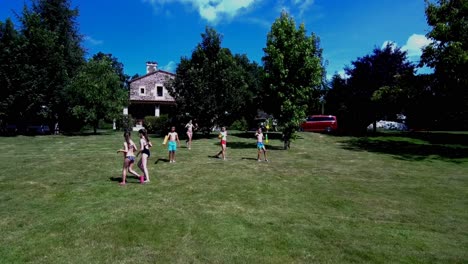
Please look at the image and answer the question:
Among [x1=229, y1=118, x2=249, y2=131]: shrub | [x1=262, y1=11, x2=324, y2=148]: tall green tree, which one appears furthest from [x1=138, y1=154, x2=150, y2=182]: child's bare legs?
[x1=229, y1=118, x2=249, y2=131]: shrub

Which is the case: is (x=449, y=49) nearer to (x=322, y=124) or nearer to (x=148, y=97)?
(x=322, y=124)

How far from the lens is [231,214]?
935 centimetres

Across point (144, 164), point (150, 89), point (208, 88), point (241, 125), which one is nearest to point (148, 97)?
point (150, 89)

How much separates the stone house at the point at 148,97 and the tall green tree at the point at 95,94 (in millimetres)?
11169

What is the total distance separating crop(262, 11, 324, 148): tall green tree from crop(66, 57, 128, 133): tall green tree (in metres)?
19.4

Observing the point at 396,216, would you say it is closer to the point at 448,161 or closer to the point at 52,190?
the point at 52,190

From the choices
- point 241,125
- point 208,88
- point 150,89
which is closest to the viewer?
point 208,88

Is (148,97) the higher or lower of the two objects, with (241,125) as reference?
higher

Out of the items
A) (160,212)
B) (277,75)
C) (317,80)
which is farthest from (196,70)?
(160,212)

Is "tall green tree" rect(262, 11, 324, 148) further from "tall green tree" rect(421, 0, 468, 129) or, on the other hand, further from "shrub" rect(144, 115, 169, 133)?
"shrub" rect(144, 115, 169, 133)

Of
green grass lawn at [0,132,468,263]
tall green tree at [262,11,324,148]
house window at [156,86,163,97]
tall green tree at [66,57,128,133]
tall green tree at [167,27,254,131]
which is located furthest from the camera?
house window at [156,86,163,97]

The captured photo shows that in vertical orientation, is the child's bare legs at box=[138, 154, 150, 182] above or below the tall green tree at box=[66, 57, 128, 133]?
below

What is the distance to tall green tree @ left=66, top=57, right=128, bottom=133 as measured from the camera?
116 ft

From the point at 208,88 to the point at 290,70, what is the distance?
9302 millimetres
